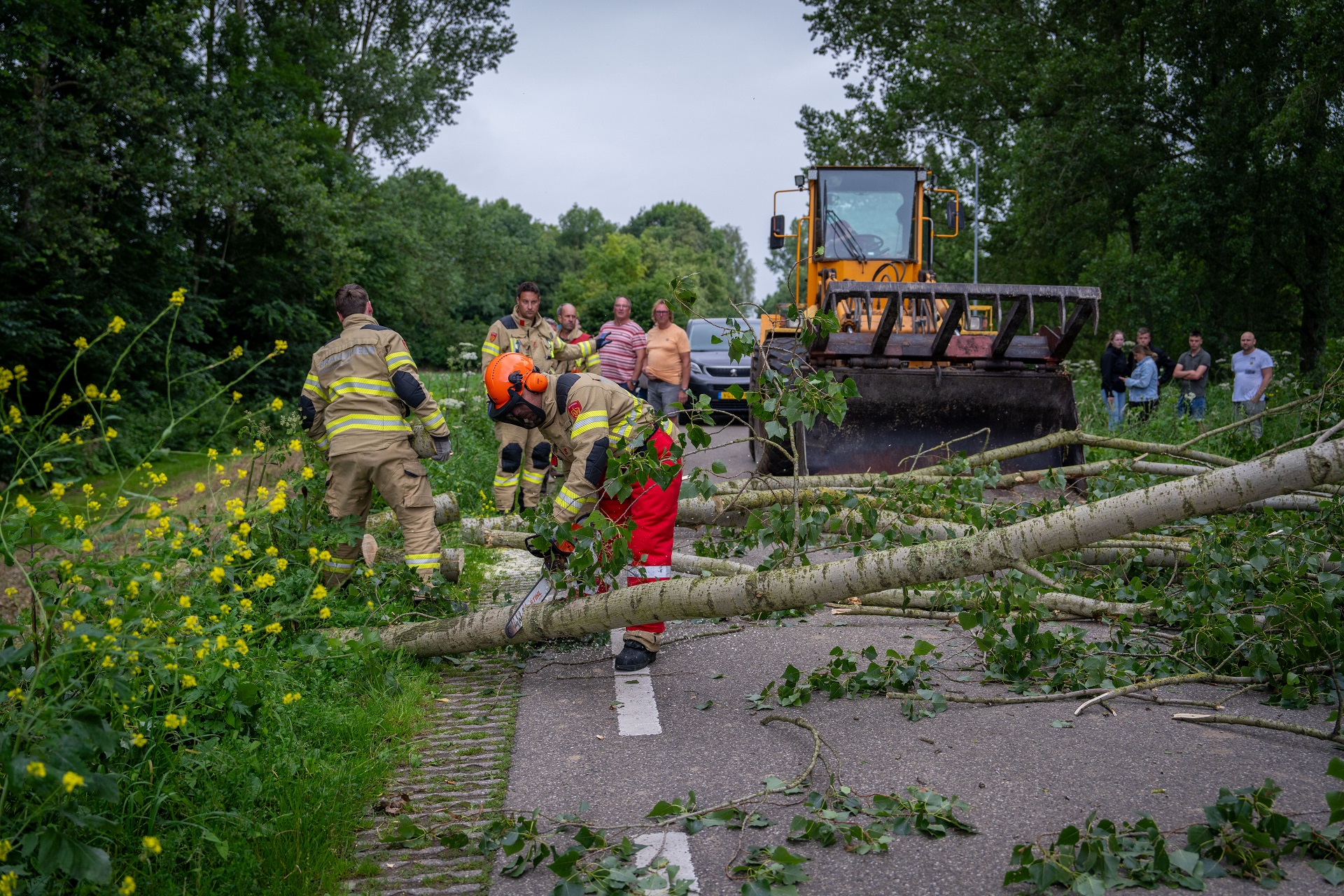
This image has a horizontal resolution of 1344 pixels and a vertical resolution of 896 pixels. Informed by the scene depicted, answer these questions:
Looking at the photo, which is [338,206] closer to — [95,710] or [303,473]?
[303,473]

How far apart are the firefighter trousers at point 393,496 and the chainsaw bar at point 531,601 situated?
116 cm

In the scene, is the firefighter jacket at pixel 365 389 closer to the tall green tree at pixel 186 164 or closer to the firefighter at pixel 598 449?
the firefighter at pixel 598 449

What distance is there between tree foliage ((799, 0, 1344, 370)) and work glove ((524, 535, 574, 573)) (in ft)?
42.7

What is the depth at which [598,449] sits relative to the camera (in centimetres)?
486

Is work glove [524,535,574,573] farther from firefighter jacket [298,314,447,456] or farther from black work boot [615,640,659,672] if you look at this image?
firefighter jacket [298,314,447,456]

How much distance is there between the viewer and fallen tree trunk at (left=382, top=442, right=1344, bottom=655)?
3.30 meters

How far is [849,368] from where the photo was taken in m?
9.21

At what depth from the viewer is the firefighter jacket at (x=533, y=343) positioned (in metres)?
8.57

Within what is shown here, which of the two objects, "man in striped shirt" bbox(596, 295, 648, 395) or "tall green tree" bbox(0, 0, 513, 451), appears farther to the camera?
"tall green tree" bbox(0, 0, 513, 451)

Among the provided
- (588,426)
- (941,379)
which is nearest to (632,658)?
(588,426)

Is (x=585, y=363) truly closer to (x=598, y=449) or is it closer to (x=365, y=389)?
(x=365, y=389)

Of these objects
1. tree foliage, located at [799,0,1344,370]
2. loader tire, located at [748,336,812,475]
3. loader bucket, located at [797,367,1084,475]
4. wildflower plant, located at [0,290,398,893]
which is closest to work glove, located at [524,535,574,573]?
wildflower plant, located at [0,290,398,893]

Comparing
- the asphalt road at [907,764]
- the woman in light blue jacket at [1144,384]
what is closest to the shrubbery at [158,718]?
the asphalt road at [907,764]

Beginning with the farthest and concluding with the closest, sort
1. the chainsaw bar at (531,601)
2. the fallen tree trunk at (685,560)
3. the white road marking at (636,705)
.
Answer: the fallen tree trunk at (685,560)
the chainsaw bar at (531,601)
the white road marking at (636,705)
